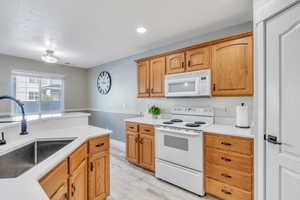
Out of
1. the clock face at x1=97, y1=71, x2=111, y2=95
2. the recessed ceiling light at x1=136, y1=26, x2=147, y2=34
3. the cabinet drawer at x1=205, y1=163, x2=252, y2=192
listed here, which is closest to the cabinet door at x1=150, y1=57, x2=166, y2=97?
the recessed ceiling light at x1=136, y1=26, x2=147, y2=34

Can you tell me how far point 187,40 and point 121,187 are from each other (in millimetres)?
2822

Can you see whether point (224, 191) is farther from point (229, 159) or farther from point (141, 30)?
point (141, 30)

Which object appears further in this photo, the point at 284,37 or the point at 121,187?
the point at 121,187

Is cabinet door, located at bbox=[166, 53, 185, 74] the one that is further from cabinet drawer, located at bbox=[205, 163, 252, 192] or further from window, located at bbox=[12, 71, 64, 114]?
window, located at bbox=[12, 71, 64, 114]

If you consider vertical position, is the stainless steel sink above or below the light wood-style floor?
above

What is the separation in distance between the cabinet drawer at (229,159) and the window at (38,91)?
466cm

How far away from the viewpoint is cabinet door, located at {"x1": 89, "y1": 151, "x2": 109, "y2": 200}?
5.85ft

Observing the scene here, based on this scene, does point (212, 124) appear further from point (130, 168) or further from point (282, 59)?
point (130, 168)

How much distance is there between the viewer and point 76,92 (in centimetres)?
539

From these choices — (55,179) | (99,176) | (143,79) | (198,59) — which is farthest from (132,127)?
(55,179)

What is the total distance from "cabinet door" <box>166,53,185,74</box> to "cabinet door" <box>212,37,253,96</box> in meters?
0.55

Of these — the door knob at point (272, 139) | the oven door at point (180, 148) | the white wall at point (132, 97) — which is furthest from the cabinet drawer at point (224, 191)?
the white wall at point (132, 97)

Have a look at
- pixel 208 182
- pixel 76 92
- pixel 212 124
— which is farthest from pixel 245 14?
pixel 76 92

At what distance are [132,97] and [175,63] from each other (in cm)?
162
